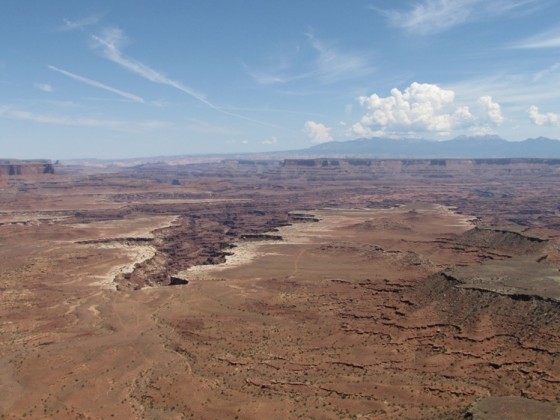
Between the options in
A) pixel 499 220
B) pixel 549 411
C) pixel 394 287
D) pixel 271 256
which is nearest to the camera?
pixel 549 411

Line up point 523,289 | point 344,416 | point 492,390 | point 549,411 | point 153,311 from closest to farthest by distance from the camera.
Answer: point 549,411 → point 344,416 → point 492,390 → point 523,289 → point 153,311

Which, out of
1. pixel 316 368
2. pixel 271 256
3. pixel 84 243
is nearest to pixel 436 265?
pixel 271 256

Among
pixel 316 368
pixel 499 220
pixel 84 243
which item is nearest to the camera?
pixel 316 368

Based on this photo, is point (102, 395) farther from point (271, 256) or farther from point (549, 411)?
point (271, 256)

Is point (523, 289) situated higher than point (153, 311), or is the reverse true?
point (523, 289)

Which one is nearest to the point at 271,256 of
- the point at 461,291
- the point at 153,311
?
the point at 153,311

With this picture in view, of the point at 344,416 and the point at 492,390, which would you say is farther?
the point at 492,390

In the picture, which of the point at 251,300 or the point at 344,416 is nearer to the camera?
the point at 344,416

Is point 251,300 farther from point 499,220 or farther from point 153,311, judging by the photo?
point 499,220

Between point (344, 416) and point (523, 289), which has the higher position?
point (523, 289)
